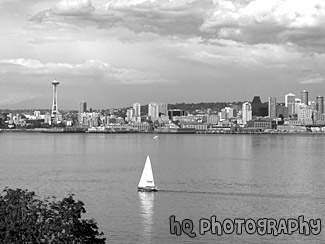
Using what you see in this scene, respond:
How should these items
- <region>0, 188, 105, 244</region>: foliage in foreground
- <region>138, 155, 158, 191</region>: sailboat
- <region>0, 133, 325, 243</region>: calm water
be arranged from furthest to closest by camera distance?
1. <region>138, 155, 158, 191</region>: sailboat
2. <region>0, 133, 325, 243</region>: calm water
3. <region>0, 188, 105, 244</region>: foliage in foreground

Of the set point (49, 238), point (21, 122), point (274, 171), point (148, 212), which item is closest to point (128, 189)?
point (148, 212)

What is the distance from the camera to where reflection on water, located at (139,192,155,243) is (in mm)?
14452

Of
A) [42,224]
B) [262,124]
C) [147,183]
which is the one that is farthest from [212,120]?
[42,224]

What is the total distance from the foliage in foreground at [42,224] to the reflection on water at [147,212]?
19.9ft

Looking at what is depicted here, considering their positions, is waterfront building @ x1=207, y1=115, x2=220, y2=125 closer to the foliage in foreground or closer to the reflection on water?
the reflection on water

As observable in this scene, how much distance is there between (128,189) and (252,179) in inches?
255

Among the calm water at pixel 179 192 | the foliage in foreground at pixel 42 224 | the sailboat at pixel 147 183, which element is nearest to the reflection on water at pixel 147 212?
the calm water at pixel 179 192

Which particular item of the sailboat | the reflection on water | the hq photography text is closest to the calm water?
the reflection on water

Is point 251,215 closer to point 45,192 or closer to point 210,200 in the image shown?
point 210,200

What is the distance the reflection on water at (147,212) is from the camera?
14452 millimetres

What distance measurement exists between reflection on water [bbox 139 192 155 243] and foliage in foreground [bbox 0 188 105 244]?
606cm

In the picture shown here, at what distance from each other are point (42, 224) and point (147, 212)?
30.9ft

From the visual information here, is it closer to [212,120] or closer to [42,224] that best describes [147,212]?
[42,224]

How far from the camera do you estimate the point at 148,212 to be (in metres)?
17.2
